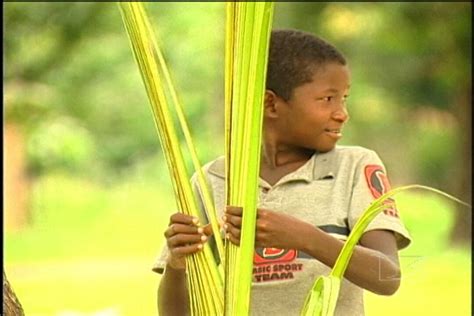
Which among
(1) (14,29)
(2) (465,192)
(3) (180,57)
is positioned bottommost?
(2) (465,192)

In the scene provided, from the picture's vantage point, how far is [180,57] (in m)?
6.28

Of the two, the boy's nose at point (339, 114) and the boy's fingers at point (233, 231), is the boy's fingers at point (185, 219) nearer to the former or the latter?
the boy's fingers at point (233, 231)

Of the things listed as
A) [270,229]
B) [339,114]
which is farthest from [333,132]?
[270,229]

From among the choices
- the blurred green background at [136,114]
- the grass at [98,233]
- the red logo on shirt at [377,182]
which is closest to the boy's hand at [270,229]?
the red logo on shirt at [377,182]

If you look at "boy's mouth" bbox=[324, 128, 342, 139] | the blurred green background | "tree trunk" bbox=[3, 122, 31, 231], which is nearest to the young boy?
"boy's mouth" bbox=[324, 128, 342, 139]

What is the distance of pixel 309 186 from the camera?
0.83 m

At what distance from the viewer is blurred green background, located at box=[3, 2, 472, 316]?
16.6 ft

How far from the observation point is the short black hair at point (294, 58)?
2.73 ft

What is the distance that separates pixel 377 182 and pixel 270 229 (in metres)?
0.15

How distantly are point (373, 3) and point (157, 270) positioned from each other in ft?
15.7

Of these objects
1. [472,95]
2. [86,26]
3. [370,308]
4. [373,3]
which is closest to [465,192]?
[472,95]

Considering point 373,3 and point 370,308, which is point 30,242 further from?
point 370,308

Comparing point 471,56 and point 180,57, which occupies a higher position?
point 180,57

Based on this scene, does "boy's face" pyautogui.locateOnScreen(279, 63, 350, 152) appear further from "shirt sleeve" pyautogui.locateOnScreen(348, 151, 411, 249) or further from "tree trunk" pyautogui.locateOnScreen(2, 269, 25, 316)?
"tree trunk" pyautogui.locateOnScreen(2, 269, 25, 316)
